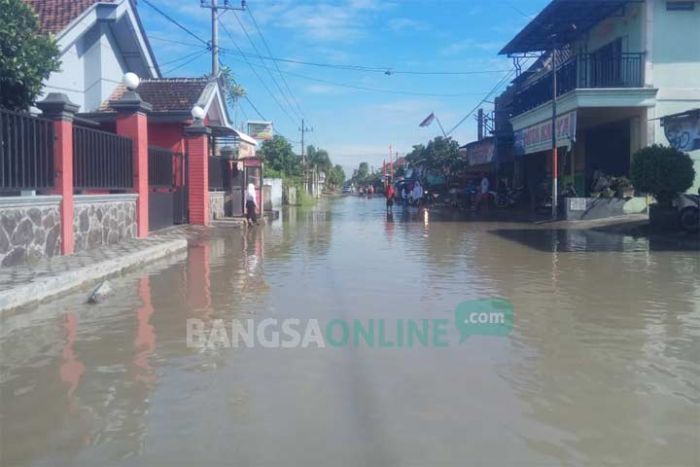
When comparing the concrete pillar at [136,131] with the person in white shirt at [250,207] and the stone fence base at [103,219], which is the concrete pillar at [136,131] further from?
the person in white shirt at [250,207]

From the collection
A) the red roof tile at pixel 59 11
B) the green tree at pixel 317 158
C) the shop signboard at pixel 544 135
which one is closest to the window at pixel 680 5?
the shop signboard at pixel 544 135

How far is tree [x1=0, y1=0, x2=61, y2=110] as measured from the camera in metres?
10.9

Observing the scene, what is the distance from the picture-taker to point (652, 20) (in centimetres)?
2333

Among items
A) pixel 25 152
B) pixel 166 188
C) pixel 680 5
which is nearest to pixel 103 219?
pixel 25 152

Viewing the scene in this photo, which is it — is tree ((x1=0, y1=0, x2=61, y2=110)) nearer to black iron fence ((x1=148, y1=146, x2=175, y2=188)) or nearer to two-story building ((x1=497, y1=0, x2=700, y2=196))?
black iron fence ((x1=148, y1=146, x2=175, y2=188))

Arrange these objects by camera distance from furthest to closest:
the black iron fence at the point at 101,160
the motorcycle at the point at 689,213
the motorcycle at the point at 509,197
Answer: the motorcycle at the point at 509,197 → the motorcycle at the point at 689,213 → the black iron fence at the point at 101,160

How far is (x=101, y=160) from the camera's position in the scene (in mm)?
14141

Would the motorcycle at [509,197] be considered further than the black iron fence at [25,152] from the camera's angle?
Yes

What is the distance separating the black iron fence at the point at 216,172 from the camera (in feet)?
79.5

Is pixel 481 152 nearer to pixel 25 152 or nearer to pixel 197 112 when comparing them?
pixel 197 112

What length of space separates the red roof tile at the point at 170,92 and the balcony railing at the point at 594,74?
13.3m

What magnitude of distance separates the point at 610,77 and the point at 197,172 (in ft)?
47.6

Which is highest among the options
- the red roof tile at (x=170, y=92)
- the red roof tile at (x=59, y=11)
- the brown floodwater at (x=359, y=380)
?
the red roof tile at (x=59, y=11)

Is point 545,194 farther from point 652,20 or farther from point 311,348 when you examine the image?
point 311,348
